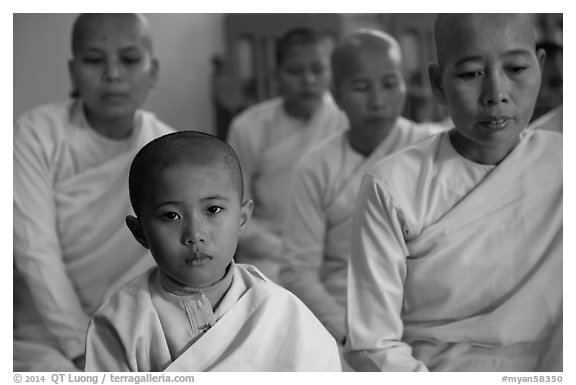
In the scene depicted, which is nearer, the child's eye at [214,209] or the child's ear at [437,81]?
the child's eye at [214,209]

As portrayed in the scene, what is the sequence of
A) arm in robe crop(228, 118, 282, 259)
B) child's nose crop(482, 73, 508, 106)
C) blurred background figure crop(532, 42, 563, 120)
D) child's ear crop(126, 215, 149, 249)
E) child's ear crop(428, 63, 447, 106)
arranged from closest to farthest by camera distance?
child's ear crop(126, 215, 149, 249)
child's nose crop(482, 73, 508, 106)
child's ear crop(428, 63, 447, 106)
blurred background figure crop(532, 42, 563, 120)
arm in robe crop(228, 118, 282, 259)

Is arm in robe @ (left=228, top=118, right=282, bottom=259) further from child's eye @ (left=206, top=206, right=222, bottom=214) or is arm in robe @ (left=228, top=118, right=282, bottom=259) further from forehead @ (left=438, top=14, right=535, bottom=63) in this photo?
child's eye @ (left=206, top=206, right=222, bottom=214)

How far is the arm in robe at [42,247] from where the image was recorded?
198 cm

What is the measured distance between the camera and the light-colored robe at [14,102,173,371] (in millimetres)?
1985

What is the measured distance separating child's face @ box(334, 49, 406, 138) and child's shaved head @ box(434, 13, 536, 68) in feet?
1.86

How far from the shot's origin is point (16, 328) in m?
2.11

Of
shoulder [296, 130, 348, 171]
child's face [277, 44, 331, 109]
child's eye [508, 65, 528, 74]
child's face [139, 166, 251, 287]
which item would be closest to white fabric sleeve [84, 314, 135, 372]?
child's face [139, 166, 251, 287]

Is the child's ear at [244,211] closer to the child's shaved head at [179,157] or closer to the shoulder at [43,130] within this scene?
the child's shaved head at [179,157]

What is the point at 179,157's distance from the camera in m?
1.36

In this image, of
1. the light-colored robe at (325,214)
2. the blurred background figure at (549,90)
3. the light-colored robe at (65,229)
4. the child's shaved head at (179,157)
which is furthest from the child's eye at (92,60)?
the blurred background figure at (549,90)

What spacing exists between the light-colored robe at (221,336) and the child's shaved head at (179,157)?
0.17 meters

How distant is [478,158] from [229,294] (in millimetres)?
585
